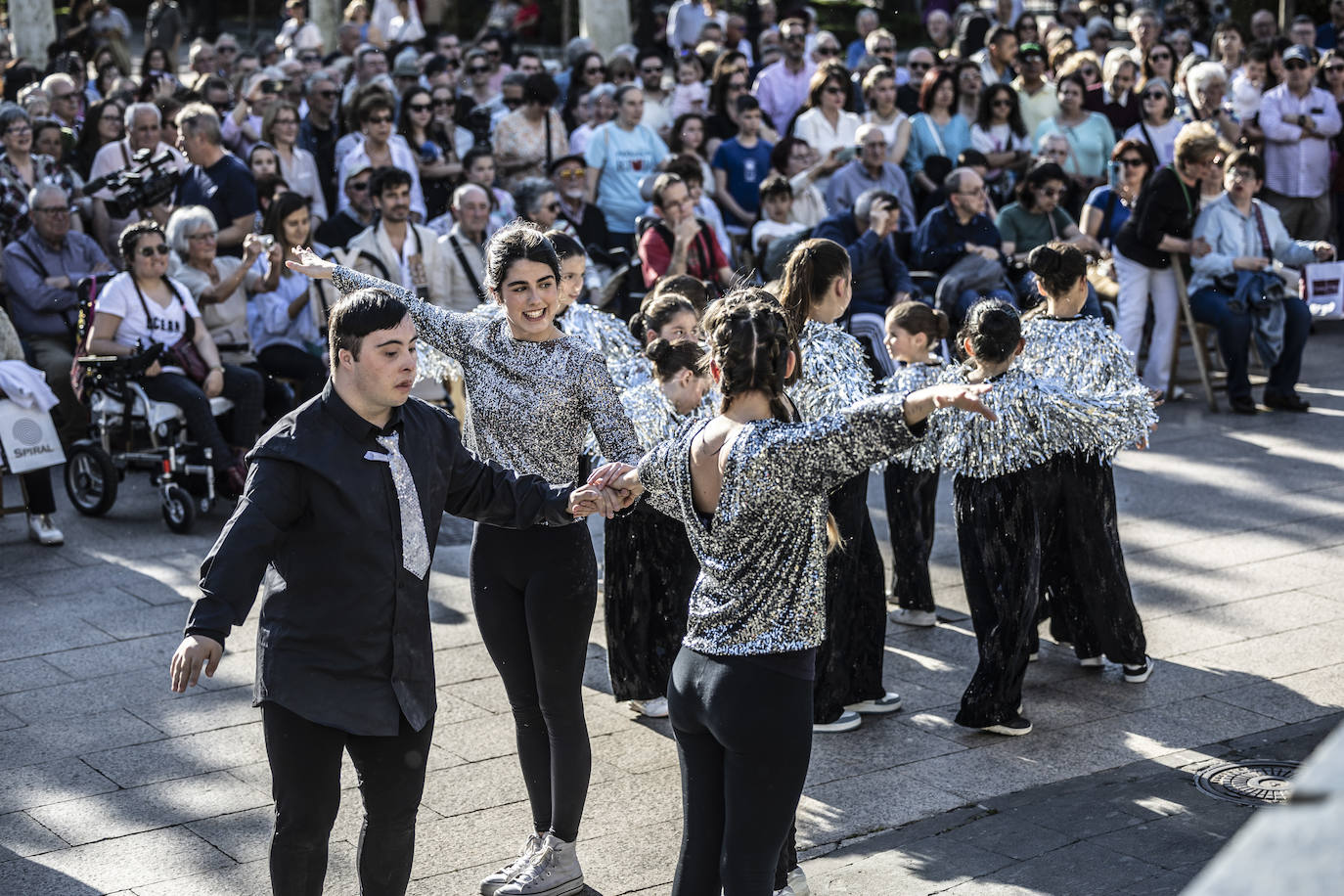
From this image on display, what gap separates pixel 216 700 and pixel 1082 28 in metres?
15.3

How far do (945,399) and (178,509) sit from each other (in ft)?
21.3

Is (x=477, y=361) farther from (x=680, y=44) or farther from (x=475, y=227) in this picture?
(x=680, y=44)

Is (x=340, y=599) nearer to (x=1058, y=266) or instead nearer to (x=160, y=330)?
(x=1058, y=266)

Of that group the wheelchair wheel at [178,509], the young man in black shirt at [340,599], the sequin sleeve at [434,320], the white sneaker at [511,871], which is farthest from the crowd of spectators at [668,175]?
the young man in black shirt at [340,599]

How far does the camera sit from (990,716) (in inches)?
234

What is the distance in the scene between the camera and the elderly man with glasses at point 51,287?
33.4 ft

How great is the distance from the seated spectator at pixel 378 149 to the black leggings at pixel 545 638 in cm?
718

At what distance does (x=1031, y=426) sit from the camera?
19.7ft

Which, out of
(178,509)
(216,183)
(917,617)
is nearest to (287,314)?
(216,183)

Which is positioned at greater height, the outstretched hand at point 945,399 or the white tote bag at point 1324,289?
the outstretched hand at point 945,399

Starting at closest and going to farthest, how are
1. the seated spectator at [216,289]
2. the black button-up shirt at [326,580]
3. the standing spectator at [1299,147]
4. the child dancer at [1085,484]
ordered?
the black button-up shirt at [326,580]
the child dancer at [1085,484]
the seated spectator at [216,289]
the standing spectator at [1299,147]

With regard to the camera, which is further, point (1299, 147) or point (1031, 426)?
point (1299, 147)

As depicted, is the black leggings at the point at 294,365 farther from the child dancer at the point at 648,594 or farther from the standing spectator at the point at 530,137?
the child dancer at the point at 648,594

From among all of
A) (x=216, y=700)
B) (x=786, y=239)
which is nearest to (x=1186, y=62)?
(x=786, y=239)
